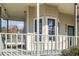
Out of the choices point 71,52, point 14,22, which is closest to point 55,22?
point 71,52

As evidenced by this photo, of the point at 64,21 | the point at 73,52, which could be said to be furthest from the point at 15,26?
the point at 73,52

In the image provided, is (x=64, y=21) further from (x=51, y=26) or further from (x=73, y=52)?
(x=73, y=52)

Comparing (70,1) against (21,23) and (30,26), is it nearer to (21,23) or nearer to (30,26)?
(30,26)

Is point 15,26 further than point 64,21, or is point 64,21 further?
point 15,26

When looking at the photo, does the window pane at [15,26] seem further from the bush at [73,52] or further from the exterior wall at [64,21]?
the bush at [73,52]

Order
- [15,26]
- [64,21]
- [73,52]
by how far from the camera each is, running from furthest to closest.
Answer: [15,26]
[64,21]
[73,52]

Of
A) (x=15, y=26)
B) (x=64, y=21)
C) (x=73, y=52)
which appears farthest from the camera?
(x=15, y=26)

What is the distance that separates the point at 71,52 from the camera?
10500 mm

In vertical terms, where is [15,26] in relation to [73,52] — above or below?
above

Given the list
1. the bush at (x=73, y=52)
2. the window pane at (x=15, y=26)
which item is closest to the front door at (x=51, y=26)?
the bush at (x=73, y=52)

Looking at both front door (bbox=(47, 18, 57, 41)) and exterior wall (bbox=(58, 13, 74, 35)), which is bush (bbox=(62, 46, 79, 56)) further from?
exterior wall (bbox=(58, 13, 74, 35))

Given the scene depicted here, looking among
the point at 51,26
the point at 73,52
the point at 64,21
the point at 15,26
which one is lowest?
the point at 73,52

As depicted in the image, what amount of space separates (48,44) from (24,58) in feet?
10.2

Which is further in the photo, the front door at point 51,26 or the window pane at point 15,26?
the window pane at point 15,26
